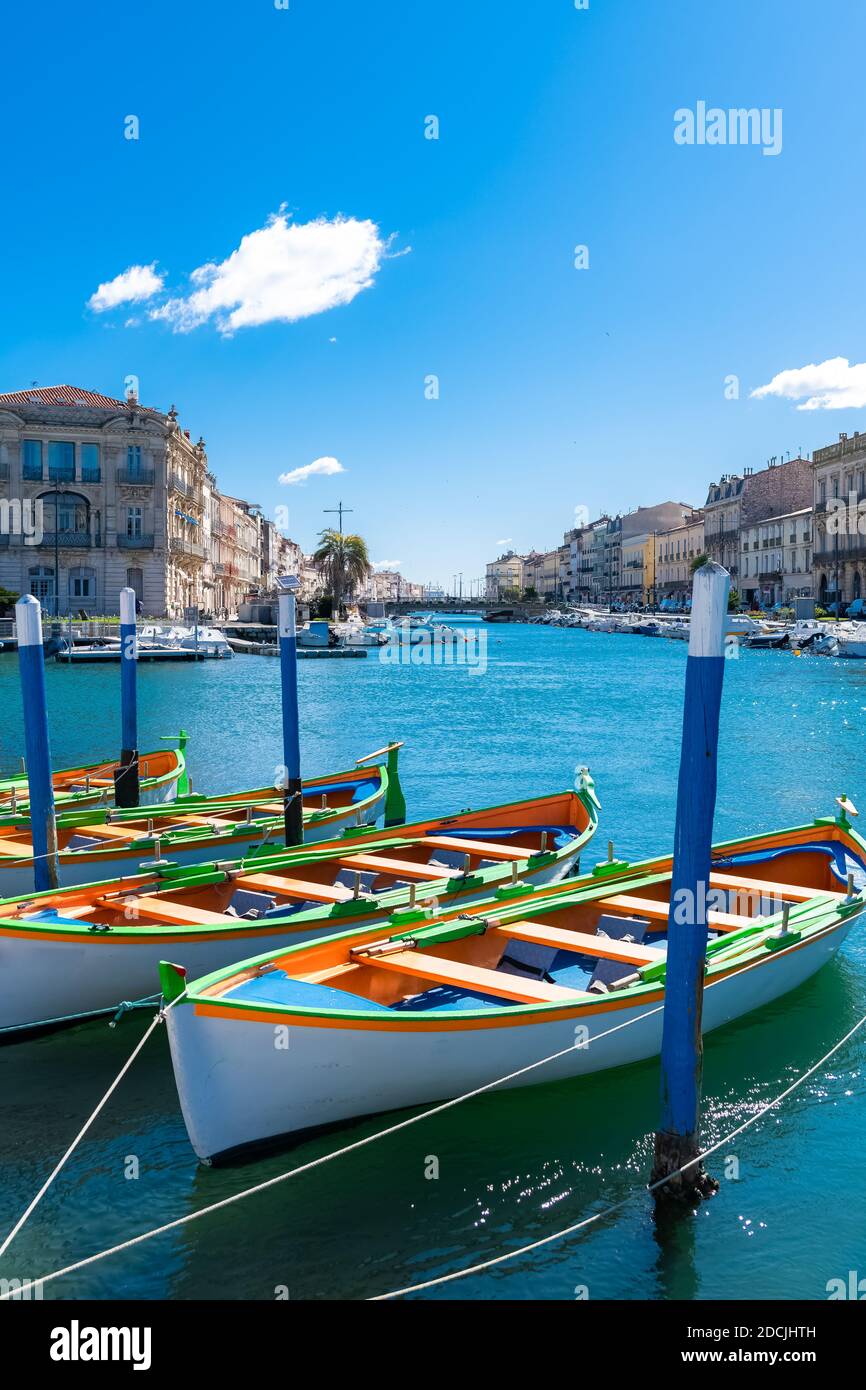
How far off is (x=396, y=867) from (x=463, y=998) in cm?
289

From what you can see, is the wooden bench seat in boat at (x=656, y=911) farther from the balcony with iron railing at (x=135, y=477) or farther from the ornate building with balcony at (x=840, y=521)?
the ornate building with balcony at (x=840, y=521)

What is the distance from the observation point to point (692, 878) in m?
7.03

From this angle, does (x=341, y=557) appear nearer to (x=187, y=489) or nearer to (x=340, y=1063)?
(x=187, y=489)

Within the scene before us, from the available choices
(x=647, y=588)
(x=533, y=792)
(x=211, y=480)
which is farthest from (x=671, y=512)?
(x=533, y=792)

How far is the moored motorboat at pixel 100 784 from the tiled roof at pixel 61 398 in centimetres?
5721

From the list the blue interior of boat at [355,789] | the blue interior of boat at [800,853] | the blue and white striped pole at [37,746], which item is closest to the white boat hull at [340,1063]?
the blue interior of boat at [800,853]

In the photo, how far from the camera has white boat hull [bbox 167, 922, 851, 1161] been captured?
7.08 m

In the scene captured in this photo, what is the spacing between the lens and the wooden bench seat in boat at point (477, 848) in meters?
12.9

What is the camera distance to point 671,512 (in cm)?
15638
